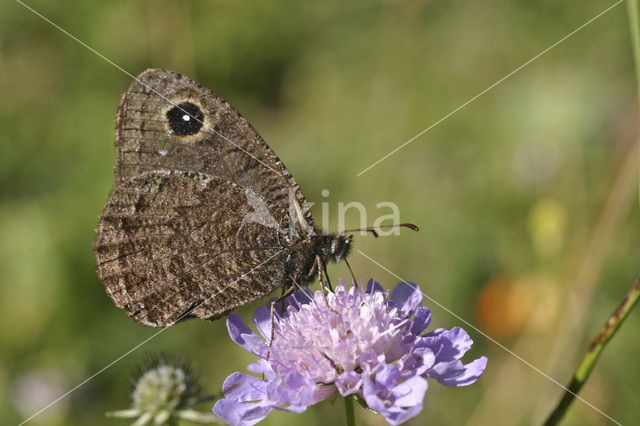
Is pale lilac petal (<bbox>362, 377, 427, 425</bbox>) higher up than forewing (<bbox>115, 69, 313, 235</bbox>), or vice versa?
forewing (<bbox>115, 69, 313, 235</bbox>)

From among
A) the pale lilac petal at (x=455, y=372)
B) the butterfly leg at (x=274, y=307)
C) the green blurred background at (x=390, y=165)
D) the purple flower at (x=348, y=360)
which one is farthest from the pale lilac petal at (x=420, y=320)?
the green blurred background at (x=390, y=165)

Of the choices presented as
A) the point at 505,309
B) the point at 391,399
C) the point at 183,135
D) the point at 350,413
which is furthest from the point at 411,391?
the point at 505,309

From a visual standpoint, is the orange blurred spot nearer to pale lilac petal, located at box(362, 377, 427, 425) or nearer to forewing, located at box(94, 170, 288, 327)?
forewing, located at box(94, 170, 288, 327)

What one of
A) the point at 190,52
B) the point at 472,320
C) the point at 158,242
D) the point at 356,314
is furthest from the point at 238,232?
the point at 190,52

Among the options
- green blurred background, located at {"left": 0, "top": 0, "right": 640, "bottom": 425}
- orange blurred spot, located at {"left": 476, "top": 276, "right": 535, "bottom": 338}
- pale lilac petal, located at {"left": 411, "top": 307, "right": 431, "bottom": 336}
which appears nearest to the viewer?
pale lilac petal, located at {"left": 411, "top": 307, "right": 431, "bottom": 336}

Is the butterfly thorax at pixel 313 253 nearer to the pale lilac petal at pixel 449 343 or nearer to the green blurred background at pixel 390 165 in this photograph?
the pale lilac petal at pixel 449 343

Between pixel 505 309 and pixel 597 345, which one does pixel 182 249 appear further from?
pixel 505 309

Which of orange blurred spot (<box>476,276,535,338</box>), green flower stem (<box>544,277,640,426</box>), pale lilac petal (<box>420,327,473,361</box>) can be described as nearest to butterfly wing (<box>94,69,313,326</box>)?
pale lilac petal (<box>420,327,473,361</box>)
